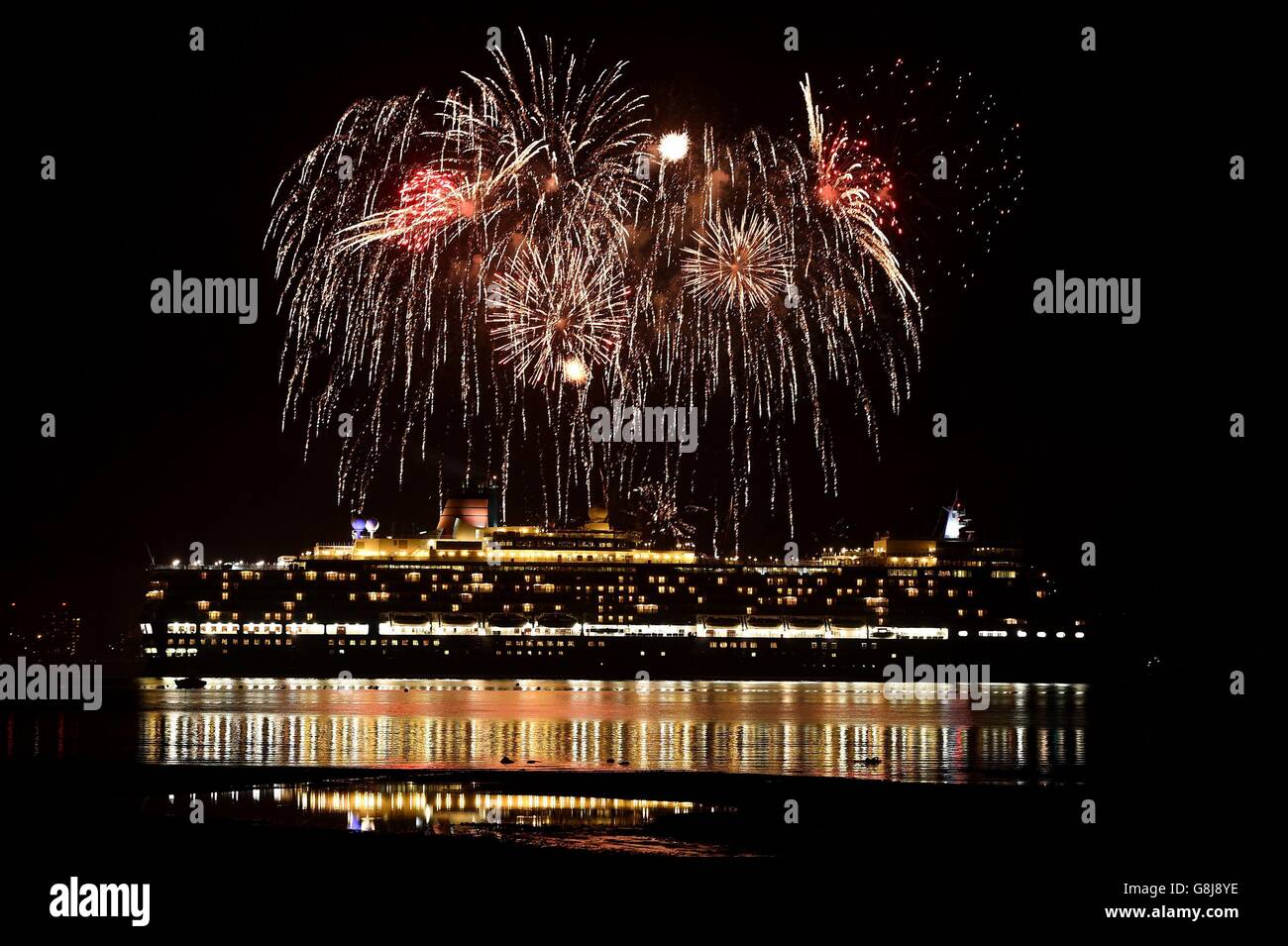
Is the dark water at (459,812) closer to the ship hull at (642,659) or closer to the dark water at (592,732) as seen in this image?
the dark water at (592,732)

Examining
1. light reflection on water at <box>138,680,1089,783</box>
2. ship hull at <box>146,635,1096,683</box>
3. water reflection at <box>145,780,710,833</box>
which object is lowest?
ship hull at <box>146,635,1096,683</box>

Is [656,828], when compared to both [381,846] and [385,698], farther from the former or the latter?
[385,698]

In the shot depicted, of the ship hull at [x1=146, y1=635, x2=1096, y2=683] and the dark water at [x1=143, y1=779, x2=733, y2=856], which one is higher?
the dark water at [x1=143, y1=779, x2=733, y2=856]

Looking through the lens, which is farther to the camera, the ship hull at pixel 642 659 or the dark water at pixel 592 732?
the ship hull at pixel 642 659

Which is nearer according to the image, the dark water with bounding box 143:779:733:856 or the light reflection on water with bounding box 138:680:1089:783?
the dark water with bounding box 143:779:733:856

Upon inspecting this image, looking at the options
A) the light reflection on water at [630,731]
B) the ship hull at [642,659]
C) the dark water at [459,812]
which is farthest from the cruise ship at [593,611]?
the dark water at [459,812]

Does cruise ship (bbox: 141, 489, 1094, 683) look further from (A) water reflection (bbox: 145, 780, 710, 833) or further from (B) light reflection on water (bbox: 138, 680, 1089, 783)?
(A) water reflection (bbox: 145, 780, 710, 833)

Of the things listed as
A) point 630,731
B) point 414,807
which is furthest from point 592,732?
point 414,807

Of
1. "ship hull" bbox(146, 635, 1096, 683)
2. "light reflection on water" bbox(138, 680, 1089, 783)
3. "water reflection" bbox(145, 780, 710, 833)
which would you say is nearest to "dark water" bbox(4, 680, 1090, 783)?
"light reflection on water" bbox(138, 680, 1089, 783)
